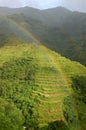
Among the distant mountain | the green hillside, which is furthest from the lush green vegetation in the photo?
the distant mountain

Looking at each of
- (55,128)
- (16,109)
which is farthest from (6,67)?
(55,128)

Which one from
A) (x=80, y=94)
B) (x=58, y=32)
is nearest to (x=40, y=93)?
(x=80, y=94)

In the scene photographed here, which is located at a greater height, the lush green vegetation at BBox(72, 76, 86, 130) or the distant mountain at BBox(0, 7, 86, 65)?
the distant mountain at BBox(0, 7, 86, 65)

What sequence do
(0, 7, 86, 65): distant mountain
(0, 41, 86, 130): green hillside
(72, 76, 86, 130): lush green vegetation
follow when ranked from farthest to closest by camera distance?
(0, 7, 86, 65): distant mountain, (72, 76, 86, 130): lush green vegetation, (0, 41, 86, 130): green hillside

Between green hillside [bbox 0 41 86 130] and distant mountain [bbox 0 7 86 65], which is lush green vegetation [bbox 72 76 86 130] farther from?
distant mountain [bbox 0 7 86 65]

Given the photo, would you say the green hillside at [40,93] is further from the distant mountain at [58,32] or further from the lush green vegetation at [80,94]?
the distant mountain at [58,32]

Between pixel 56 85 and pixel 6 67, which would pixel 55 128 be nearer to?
pixel 56 85

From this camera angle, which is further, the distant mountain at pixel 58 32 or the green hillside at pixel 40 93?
the distant mountain at pixel 58 32

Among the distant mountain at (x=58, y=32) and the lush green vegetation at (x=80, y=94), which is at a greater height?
the distant mountain at (x=58, y=32)

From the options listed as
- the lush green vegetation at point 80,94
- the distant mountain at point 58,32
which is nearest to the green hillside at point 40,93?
the lush green vegetation at point 80,94

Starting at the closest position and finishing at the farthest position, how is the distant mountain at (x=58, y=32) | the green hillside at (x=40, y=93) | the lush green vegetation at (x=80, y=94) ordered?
the green hillside at (x=40, y=93)
the lush green vegetation at (x=80, y=94)
the distant mountain at (x=58, y=32)
